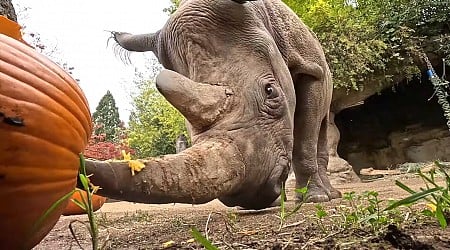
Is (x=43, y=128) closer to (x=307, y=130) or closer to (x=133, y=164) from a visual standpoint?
(x=133, y=164)

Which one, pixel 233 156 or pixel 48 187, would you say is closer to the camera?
pixel 48 187

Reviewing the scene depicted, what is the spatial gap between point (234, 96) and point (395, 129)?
1347 cm

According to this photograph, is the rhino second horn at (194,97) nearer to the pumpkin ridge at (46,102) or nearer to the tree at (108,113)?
the pumpkin ridge at (46,102)

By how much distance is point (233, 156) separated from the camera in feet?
9.23

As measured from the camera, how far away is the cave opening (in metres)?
14.9

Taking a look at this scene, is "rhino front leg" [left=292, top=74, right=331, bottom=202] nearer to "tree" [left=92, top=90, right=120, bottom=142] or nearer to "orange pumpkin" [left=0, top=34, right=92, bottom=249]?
"orange pumpkin" [left=0, top=34, right=92, bottom=249]

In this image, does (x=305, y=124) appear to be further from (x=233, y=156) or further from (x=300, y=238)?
(x=300, y=238)

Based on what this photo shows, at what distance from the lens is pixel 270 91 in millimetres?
3396

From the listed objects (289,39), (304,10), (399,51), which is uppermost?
(304,10)

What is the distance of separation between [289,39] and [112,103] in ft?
103

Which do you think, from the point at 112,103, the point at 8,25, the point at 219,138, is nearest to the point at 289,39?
the point at 219,138

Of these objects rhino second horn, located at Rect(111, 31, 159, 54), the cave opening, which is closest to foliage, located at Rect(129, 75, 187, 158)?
the cave opening

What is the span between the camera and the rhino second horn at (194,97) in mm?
2781

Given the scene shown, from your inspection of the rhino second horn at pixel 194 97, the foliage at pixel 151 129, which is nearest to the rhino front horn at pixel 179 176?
the rhino second horn at pixel 194 97
